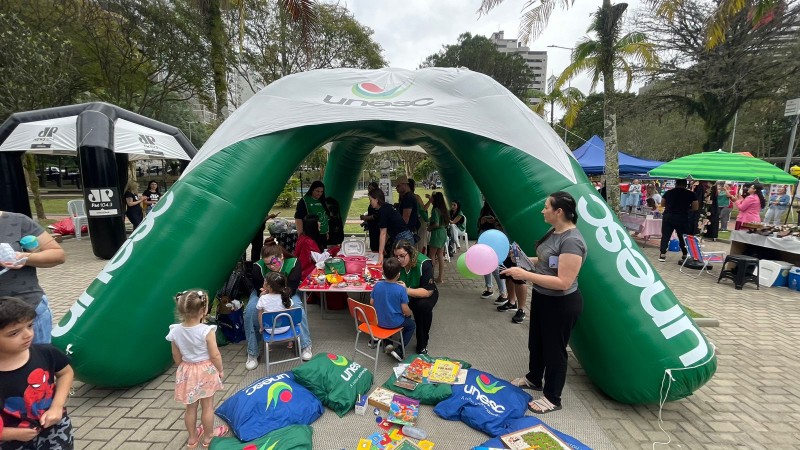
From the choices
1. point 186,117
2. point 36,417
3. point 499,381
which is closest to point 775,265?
point 499,381

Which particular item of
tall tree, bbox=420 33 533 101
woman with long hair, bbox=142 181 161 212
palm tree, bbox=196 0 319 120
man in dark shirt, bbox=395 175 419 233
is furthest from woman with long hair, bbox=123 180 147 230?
tall tree, bbox=420 33 533 101

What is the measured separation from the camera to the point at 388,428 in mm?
2982

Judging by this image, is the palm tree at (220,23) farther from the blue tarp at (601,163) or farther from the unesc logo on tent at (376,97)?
the blue tarp at (601,163)

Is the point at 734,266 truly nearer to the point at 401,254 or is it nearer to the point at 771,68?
the point at 401,254

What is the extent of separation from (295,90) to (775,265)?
8999 mm

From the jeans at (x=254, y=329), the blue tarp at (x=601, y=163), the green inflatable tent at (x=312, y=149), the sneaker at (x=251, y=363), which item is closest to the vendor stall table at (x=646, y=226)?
the blue tarp at (x=601, y=163)

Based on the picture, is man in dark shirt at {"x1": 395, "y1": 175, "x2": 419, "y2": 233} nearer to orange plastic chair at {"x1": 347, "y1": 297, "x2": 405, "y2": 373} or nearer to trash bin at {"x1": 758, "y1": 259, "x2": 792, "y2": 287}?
orange plastic chair at {"x1": 347, "y1": 297, "x2": 405, "y2": 373}

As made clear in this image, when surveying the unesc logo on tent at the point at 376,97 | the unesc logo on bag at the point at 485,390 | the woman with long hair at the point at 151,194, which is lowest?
the unesc logo on bag at the point at 485,390

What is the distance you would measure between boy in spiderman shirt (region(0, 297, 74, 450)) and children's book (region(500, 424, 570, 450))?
274cm

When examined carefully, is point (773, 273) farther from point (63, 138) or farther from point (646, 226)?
point (63, 138)

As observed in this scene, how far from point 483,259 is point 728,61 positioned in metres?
22.2

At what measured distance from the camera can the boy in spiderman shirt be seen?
1751 millimetres

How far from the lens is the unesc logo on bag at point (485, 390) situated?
3090 mm

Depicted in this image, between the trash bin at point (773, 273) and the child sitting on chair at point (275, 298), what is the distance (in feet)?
28.3
